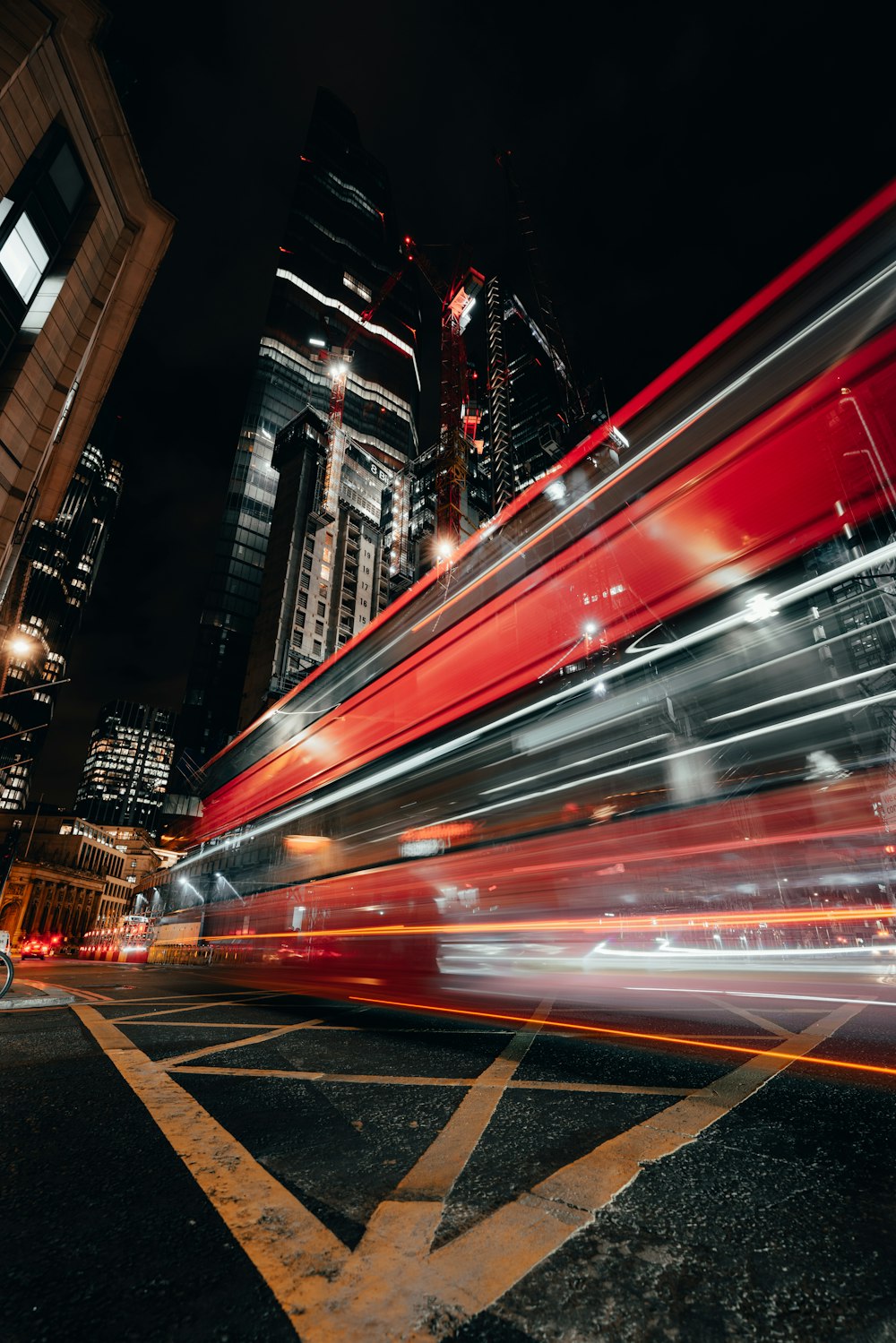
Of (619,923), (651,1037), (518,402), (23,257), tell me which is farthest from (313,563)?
(651,1037)

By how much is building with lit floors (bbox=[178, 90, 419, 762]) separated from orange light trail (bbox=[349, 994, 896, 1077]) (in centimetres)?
6202

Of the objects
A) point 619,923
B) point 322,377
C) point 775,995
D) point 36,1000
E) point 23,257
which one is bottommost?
point 775,995

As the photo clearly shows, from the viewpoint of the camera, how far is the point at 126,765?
17375cm

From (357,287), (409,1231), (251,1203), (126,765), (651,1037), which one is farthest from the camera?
(126,765)

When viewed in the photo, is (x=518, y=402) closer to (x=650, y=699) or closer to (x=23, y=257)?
(x=23, y=257)

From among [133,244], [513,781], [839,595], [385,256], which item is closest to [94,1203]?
[513,781]

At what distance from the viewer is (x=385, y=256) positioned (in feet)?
463

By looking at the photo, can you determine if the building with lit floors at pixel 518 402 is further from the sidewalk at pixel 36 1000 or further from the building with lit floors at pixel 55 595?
the building with lit floors at pixel 55 595

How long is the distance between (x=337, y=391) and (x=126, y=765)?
430 ft

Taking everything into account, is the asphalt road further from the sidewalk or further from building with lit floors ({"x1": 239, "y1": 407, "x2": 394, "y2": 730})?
building with lit floors ({"x1": 239, "y1": 407, "x2": 394, "y2": 730})

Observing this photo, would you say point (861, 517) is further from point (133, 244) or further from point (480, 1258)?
point (133, 244)

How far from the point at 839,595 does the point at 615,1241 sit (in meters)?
5.89

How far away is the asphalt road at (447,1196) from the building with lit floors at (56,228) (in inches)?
671

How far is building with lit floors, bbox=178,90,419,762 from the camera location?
83.2m
